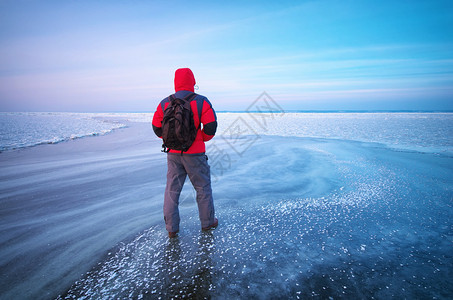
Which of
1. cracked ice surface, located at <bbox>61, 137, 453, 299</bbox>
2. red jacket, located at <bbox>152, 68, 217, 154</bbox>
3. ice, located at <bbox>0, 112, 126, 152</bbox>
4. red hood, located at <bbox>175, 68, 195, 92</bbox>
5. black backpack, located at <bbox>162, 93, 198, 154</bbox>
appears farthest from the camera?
ice, located at <bbox>0, 112, 126, 152</bbox>

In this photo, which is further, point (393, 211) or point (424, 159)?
point (424, 159)

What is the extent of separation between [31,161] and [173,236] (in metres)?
6.82

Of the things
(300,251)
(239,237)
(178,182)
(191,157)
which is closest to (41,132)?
(178,182)

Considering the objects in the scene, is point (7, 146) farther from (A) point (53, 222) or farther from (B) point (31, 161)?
(A) point (53, 222)

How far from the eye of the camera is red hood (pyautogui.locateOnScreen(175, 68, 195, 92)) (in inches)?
107

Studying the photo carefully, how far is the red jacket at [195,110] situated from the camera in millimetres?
2604

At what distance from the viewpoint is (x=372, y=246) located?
2531 millimetres

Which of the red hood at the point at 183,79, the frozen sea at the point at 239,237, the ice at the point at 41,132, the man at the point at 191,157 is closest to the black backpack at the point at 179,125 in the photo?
the man at the point at 191,157

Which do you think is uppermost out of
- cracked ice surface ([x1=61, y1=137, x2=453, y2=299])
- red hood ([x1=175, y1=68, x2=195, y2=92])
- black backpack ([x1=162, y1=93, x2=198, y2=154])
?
red hood ([x1=175, y1=68, x2=195, y2=92])

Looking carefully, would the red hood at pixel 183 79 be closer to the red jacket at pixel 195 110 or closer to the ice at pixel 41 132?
the red jacket at pixel 195 110

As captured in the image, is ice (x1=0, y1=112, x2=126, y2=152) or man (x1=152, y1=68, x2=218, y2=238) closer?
man (x1=152, y1=68, x2=218, y2=238)

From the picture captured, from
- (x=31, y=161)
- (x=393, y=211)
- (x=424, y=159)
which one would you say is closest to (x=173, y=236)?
(x=393, y=211)

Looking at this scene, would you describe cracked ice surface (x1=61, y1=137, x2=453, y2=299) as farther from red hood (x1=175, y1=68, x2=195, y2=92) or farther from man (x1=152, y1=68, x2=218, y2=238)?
red hood (x1=175, y1=68, x2=195, y2=92)

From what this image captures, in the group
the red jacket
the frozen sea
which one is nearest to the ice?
the frozen sea
